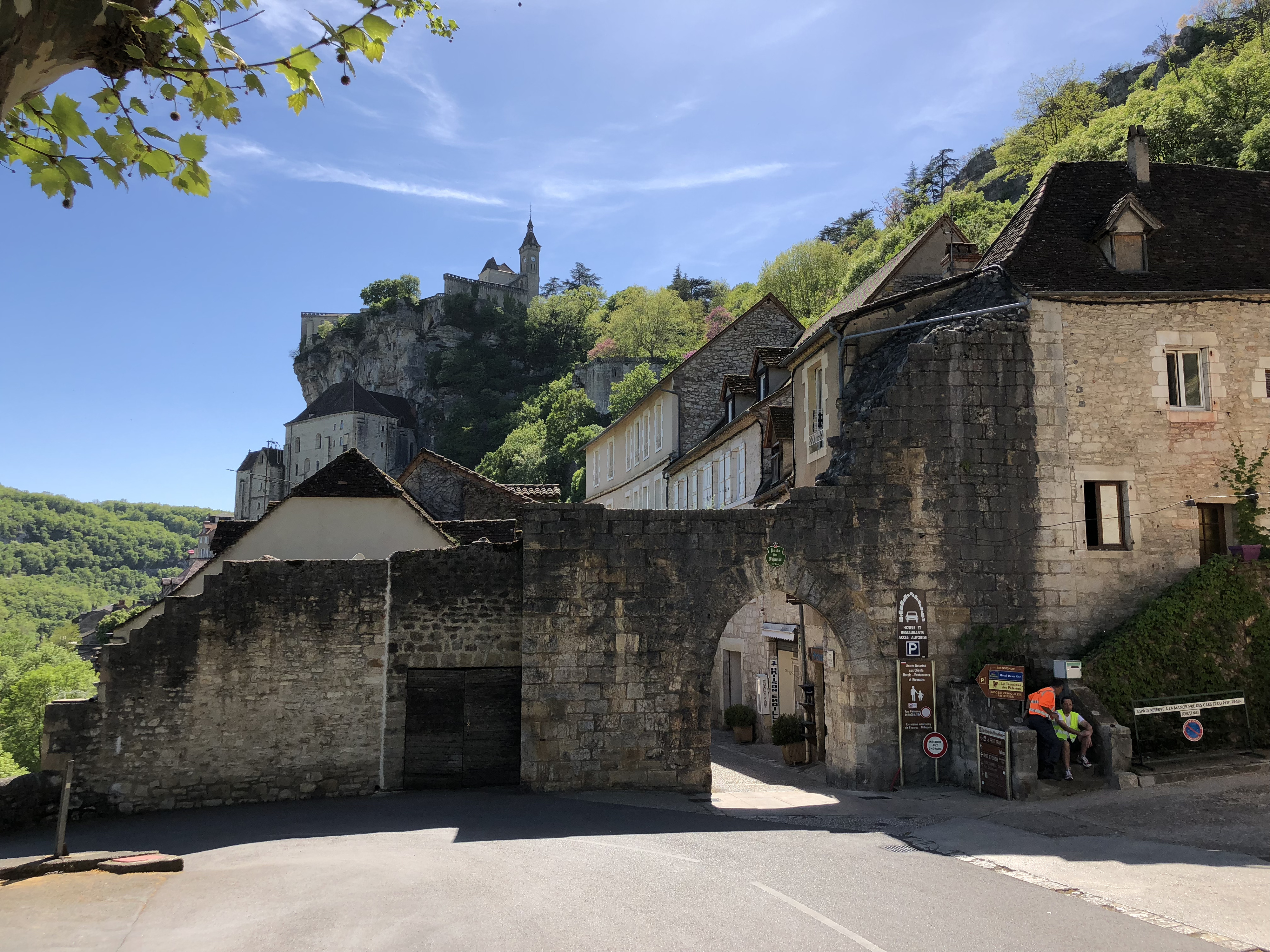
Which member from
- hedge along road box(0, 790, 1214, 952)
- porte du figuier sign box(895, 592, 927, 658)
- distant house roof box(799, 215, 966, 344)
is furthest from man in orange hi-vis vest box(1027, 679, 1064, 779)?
distant house roof box(799, 215, 966, 344)

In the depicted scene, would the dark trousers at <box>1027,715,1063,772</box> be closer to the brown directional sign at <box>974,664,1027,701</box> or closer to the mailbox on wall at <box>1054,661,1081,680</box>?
the brown directional sign at <box>974,664,1027,701</box>

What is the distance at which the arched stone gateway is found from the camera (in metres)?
12.6

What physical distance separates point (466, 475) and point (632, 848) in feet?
60.7

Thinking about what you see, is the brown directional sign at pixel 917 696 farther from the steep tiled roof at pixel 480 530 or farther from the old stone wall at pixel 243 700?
the steep tiled roof at pixel 480 530

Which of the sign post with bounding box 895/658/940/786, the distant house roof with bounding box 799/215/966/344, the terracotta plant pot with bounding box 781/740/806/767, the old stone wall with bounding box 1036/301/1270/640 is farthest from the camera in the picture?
the distant house roof with bounding box 799/215/966/344

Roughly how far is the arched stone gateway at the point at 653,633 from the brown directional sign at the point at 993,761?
129 centimetres

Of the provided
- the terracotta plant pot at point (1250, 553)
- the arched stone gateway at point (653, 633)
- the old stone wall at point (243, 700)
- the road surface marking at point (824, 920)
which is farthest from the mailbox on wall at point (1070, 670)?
the old stone wall at point (243, 700)

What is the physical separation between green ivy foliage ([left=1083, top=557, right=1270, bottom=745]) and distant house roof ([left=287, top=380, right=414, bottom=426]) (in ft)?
290

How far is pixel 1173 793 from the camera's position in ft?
35.8

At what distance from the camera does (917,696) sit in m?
13.1

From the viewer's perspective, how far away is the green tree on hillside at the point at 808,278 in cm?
6112

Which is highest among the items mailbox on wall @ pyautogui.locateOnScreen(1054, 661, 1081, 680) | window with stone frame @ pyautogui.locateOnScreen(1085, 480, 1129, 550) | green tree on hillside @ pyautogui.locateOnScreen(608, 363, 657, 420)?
green tree on hillside @ pyautogui.locateOnScreen(608, 363, 657, 420)

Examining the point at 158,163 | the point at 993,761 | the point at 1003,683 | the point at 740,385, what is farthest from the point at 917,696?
the point at 740,385

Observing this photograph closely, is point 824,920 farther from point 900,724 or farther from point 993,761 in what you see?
point 900,724
